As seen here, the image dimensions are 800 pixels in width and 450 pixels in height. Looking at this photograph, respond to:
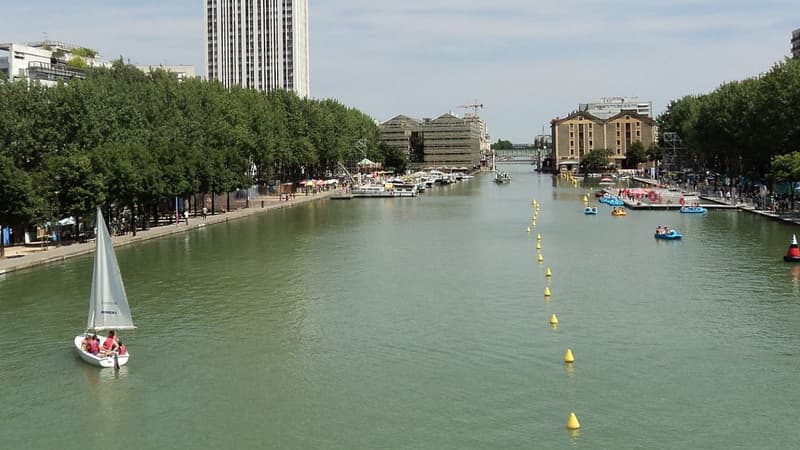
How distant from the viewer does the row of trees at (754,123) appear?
10075 cm

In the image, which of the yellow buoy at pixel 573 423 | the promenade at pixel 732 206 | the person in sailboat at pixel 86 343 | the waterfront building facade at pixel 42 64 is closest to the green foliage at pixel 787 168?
the promenade at pixel 732 206

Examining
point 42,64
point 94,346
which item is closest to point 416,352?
point 94,346

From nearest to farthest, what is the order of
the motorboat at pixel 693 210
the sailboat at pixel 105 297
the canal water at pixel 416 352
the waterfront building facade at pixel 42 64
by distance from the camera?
the canal water at pixel 416 352
the sailboat at pixel 105 297
the motorboat at pixel 693 210
the waterfront building facade at pixel 42 64

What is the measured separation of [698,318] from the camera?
42.8 metres

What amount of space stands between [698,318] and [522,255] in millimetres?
24698

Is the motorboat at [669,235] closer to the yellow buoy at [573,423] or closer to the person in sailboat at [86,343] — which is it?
the yellow buoy at [573,423]

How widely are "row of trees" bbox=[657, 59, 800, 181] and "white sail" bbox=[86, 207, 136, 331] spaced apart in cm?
7123

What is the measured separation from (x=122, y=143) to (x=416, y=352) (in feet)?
179

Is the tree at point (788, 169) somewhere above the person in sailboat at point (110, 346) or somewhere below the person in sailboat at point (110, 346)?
above

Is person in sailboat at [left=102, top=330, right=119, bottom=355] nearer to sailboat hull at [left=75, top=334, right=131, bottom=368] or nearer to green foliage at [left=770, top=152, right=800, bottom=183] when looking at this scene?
sailboat hull at [left=75, top=334, right=131, bottom=368]

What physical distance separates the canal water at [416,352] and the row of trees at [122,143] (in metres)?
7.32

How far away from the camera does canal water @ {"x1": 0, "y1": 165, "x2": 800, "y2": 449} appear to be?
91.6ft

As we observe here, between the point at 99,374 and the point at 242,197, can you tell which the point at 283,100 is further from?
the point at 99,374

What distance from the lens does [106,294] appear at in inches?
1453
